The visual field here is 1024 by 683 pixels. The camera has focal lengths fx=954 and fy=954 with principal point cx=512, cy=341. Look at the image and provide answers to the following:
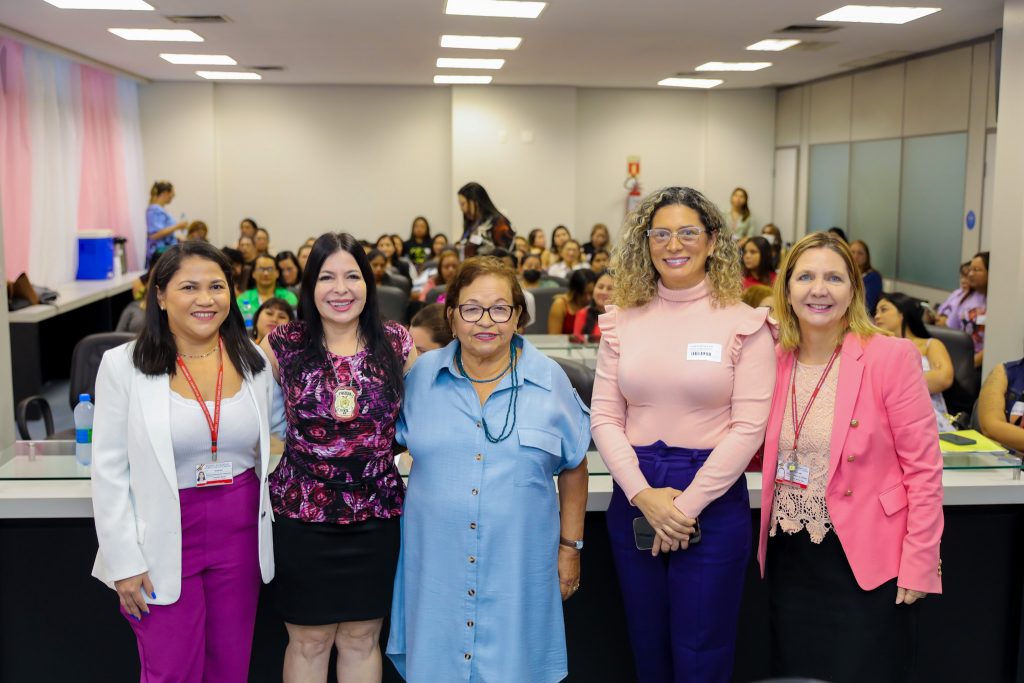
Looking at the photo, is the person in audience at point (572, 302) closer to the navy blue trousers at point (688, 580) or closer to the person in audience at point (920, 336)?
the person in audience at point (920, 336)

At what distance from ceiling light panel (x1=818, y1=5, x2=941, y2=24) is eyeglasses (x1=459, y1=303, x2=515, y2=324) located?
6048mm

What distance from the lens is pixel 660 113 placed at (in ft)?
46.9

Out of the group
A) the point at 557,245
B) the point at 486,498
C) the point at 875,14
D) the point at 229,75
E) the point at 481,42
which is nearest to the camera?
the point at 486,498

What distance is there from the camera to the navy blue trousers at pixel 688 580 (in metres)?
2.21

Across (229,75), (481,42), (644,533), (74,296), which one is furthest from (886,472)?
(229,75)

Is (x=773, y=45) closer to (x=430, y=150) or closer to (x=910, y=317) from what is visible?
(x=910, y=317)

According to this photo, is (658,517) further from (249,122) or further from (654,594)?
(249,122)

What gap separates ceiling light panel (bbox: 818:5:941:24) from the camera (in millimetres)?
7230

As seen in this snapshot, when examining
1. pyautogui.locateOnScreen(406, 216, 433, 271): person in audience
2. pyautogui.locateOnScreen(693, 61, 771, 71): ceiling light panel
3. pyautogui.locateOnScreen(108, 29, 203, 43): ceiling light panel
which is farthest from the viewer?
pyautogui.locateOnScreen(406, 216, 433, 271): person in audience

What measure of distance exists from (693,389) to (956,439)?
4.17 feet

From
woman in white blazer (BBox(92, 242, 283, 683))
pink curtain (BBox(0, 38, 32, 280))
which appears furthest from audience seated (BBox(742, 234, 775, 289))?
pink curtain (BBox(0, 38, 32, 280))

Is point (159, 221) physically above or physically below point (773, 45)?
below

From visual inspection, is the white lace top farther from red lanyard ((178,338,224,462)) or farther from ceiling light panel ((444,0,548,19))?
ceiling light panel ((444,0,548,19))

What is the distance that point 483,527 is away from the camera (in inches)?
84.7
